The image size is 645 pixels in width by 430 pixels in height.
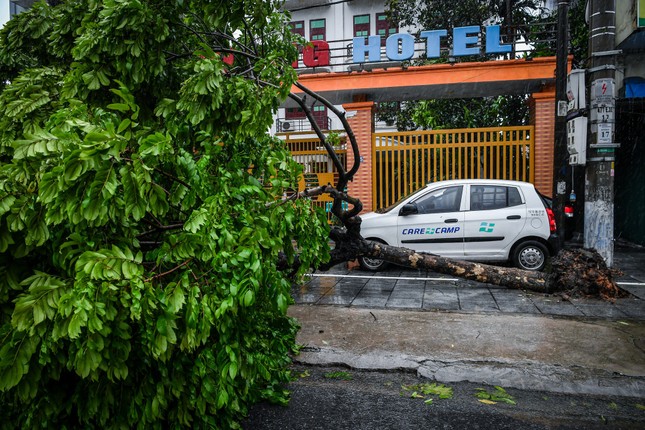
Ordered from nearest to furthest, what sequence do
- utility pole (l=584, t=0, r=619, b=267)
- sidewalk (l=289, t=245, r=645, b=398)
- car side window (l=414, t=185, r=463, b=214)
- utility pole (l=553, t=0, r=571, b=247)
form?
sidewalk (l=289, t=245, r=645, b=398), utility pole (l=584, t=0, r=619, b=267), car side window (l=414, t=185, r=463, b=214), utility pole (l=553, t=0, r=571, b=247)

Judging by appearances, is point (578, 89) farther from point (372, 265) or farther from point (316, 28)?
point (316, 28)

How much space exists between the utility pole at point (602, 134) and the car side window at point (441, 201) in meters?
2.14

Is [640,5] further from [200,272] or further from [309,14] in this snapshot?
[309,14]

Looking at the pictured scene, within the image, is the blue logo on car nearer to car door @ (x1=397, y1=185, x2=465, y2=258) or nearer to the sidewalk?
car door @ (x1=397, y1=185, x2=465, y2=258)

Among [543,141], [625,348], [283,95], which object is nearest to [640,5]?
[543,141]

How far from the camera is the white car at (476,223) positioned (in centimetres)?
832

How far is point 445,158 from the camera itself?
457 inches

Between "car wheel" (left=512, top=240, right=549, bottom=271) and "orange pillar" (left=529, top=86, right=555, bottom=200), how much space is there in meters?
3.32

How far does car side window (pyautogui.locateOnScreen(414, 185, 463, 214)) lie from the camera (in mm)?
8633

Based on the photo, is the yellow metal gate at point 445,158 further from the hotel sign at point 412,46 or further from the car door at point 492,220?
the car door at point 492,220

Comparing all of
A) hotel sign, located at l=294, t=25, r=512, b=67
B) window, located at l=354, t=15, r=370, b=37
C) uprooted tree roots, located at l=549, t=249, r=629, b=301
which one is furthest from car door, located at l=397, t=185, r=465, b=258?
window, located at l=354, t=15, r=370, b=37

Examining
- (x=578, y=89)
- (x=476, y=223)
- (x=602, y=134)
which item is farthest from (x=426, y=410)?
(x=578, y=89)

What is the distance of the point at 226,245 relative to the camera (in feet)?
7.84

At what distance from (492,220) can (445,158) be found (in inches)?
141
